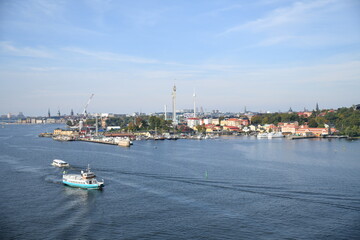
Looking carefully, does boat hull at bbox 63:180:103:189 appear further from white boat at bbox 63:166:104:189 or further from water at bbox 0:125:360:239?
water at bbox 0:125:360:239

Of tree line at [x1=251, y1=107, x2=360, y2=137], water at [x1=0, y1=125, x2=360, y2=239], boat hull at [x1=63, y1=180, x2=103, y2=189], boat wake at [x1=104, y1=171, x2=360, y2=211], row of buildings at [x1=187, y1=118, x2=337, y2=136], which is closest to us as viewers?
water at [x1=0, y1=125, x2=360, y2=239]

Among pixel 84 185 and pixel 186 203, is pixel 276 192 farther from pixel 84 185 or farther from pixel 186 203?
pixel 84 185

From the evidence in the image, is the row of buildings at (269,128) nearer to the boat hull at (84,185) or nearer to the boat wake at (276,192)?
the boat wake at (276,192)

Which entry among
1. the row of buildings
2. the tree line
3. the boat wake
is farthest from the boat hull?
the row of buildings

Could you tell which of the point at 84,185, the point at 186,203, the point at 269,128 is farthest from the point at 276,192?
the point at 269,128

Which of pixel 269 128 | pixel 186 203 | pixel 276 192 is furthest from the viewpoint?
pixel 269 128

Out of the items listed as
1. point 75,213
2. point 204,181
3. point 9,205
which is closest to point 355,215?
point 204,181

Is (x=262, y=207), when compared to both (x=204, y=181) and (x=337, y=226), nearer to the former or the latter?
(x=337, y=226)

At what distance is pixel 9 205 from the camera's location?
21.8ft

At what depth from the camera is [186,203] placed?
22.2 feet

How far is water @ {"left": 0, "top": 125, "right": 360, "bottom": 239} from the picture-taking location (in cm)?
543

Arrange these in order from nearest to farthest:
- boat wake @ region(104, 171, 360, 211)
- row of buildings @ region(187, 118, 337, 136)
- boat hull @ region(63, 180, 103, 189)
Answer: boat wake @ region(104, 171, 360, 211)
boat hull @ region(63, 180, 103, 189)
row of buildings @ region(187, 118, 337, 136)

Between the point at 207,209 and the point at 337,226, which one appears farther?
the point at 207,209

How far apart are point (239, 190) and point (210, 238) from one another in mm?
2696
